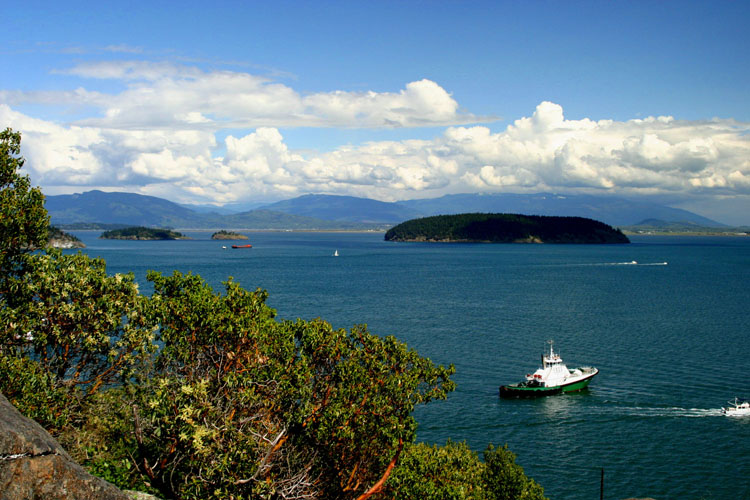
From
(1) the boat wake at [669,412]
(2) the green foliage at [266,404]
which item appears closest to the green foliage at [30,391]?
(2) the green foliage at [266,404]

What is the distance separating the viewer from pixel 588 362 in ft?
222

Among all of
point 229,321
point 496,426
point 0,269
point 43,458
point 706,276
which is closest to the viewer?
point 43,458

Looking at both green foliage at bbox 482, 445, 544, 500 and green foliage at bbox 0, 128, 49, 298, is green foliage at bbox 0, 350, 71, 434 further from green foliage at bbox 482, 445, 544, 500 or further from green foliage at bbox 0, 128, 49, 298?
green foliage at bbox 482, 445, 544, 500

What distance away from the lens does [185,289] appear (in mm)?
25406

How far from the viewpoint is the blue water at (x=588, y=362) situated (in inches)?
1654

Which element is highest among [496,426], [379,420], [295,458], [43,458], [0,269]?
[0,269]

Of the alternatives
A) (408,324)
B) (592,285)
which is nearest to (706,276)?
(592,285)

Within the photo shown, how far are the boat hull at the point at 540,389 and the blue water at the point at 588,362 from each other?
876 millimetres

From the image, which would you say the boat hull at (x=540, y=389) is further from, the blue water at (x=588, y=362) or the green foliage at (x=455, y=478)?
the green foliage at (x=455, y=478)

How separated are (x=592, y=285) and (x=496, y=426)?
4052 inches

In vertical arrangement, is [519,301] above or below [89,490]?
below

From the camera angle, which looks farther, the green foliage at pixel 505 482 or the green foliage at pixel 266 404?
the green foliage at pixel 505 482

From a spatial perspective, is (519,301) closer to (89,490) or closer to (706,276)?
(706,276)

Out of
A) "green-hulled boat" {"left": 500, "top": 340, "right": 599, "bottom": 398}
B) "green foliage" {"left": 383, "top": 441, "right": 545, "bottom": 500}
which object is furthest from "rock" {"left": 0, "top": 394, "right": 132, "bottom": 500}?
"green-hulled boat" {"left": 500, "top": 340, "right": 599, "bottom": 398}
